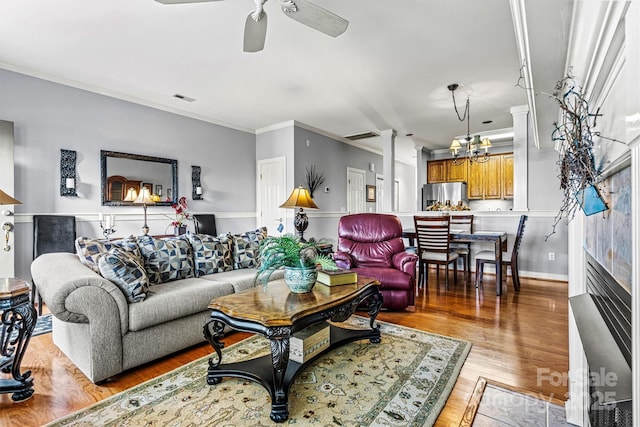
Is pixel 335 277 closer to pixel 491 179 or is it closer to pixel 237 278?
pixel 237 278

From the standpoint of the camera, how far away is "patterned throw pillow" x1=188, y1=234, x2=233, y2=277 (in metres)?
3.05

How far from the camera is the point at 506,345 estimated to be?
2510 millimetres

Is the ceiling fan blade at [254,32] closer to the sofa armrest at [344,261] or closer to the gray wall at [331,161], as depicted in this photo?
the sofa armrest at [344,261]

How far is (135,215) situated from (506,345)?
4706 millimetres

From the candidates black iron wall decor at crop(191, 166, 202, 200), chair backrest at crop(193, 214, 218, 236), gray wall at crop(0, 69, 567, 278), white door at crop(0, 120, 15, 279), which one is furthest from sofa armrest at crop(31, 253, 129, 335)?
black iron wall decor at crop(191, 166, 202, 200)

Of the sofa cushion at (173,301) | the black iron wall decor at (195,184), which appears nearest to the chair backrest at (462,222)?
the sofa cushion at (173,301)

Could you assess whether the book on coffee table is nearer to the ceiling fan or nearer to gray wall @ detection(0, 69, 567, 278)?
the ceiling fan

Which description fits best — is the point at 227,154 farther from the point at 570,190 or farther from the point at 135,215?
the point at 570,190

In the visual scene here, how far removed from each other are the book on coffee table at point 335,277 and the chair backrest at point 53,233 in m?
3.29

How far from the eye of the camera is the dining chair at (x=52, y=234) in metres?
3.57

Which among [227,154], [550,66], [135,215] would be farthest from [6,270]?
[550,66]

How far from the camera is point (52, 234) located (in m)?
3.69

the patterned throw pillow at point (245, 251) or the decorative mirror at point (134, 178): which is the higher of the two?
the decorative mirror at point (134, 178)

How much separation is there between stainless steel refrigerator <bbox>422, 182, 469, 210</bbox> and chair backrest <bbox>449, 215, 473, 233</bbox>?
212 cm
